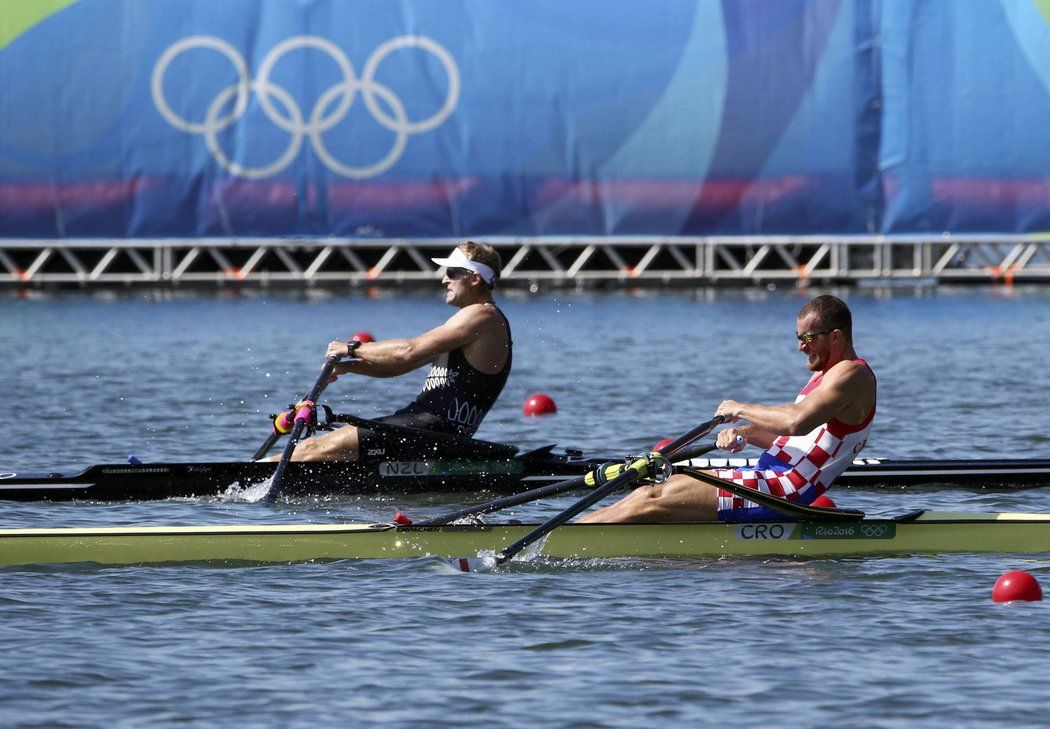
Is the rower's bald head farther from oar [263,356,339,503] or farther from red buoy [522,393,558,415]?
red buoy [522,393,558,415]

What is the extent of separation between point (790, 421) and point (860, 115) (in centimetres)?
2411

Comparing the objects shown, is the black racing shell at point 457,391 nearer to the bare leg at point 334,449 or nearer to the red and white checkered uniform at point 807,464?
the bare leg at point 334,449

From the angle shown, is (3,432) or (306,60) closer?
(3,432)

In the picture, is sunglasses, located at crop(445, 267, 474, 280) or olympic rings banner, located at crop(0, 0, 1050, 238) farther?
olympic rings banner, located at crop(0, 0, 1050, 238)

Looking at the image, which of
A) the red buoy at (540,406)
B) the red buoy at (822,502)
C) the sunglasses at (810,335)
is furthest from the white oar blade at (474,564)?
the red buoy at (540,406)

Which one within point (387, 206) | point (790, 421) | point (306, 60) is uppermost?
point (306, 60)

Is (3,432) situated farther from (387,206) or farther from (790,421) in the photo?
(387,206)

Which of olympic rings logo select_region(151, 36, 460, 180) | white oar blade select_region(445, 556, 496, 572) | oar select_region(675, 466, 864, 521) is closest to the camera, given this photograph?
oar select_region(675, 466, 864, 521)

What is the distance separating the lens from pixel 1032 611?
7812 millimetres

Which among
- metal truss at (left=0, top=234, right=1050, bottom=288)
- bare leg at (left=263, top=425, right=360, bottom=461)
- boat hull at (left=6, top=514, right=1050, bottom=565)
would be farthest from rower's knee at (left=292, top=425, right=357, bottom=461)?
metal truss at (left=0, top=234, right=1050, bottom=288)

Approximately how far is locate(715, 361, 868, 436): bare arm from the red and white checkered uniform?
6.0 inches

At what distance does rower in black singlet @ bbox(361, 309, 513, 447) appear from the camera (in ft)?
35.3

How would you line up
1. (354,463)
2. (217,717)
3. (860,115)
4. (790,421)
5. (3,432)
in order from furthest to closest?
1. (860,115)
2. (3,432)
3. (354,463)
4. (790,421)
5. (217,717)

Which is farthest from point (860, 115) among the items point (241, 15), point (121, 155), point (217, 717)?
point (217, 717)
